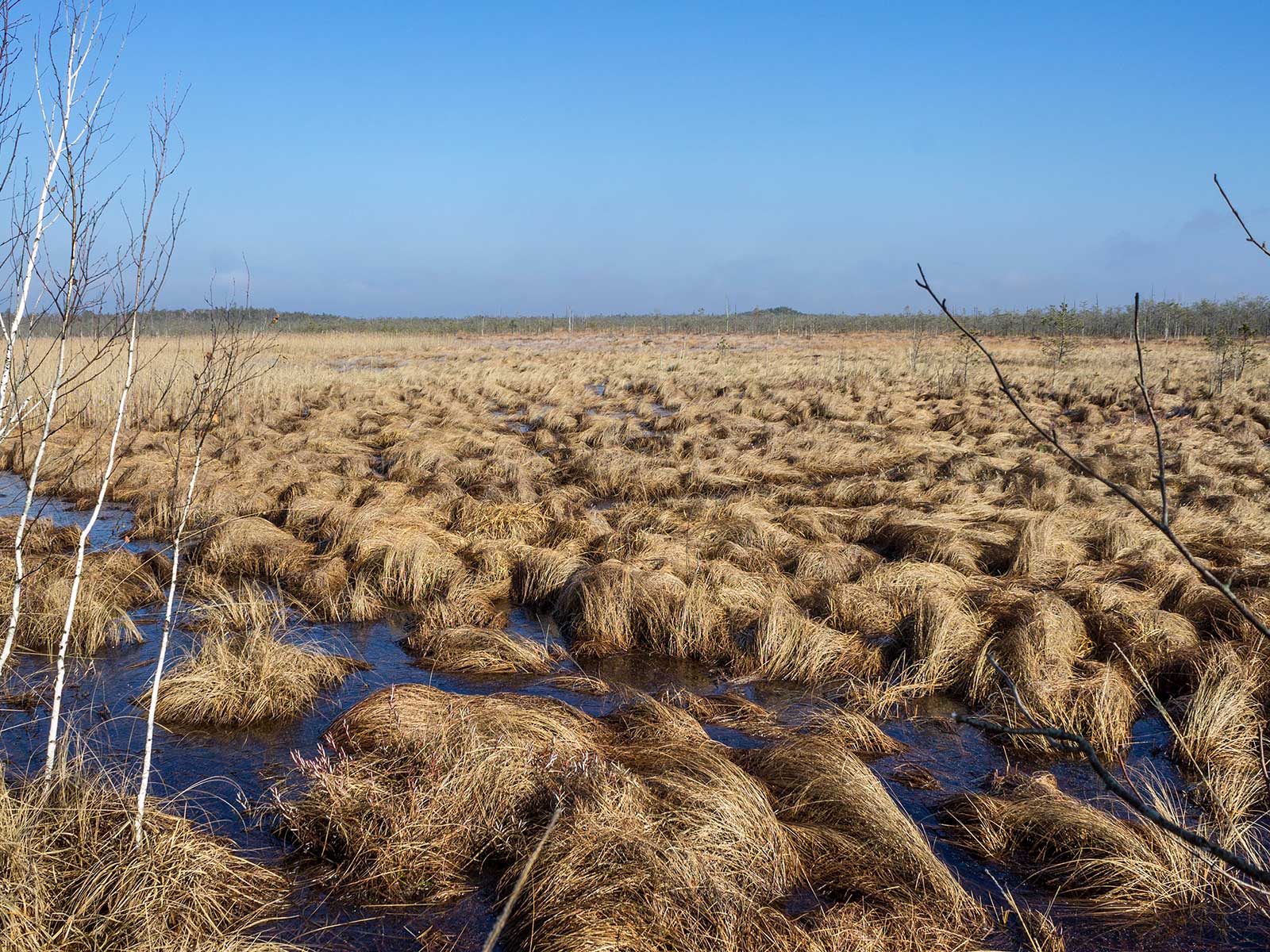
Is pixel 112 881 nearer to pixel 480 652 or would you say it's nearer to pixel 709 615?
pixel 480 652

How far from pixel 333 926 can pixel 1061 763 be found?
4040 millimetres

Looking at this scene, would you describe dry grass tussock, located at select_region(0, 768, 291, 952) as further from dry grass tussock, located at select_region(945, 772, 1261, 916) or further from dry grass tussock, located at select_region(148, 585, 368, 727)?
dry grass tussock, located at select_region(945, 772, 1261, 916)

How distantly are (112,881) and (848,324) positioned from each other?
7829cm

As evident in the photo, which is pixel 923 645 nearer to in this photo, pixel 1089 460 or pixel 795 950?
pixel 795 950

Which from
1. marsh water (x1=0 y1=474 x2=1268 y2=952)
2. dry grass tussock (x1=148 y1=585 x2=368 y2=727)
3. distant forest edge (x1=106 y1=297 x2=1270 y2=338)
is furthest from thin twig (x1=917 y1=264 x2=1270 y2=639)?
distant forest edge (x1=106 y1=297 x2=1270 y2=338)

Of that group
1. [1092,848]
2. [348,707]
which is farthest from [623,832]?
[348,707]

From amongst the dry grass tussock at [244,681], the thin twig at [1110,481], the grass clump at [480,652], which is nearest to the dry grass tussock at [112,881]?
the dry grass tussock at [244,681]

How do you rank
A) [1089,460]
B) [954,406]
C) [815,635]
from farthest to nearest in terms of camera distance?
1. [954,406]
2. [1089,460]
3. [815,635]

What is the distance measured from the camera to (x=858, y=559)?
8.31 metres

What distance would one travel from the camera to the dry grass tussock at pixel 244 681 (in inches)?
215

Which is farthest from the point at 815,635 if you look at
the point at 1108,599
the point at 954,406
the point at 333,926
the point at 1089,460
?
the point at 954,406

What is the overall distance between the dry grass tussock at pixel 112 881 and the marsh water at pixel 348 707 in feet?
0.78

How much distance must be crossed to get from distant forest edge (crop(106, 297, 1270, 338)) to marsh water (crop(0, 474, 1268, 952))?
57.4ft

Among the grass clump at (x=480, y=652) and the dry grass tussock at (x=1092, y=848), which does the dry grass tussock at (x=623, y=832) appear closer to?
the dry grass tussock at (x=1092, y=848)
